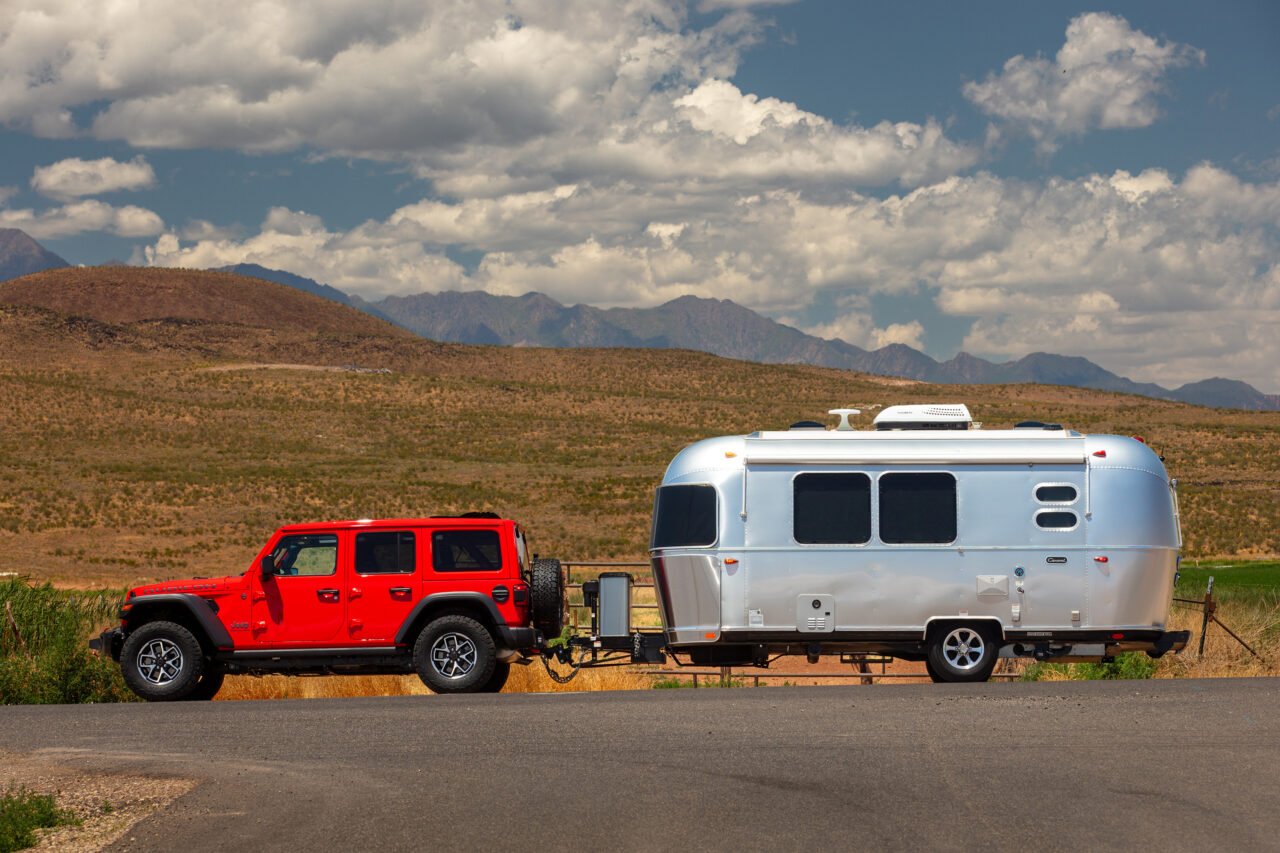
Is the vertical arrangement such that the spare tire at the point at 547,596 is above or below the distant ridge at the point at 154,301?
below

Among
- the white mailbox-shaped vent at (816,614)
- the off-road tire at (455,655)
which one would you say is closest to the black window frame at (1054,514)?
the white mailbox-shaped vent at (816,614)

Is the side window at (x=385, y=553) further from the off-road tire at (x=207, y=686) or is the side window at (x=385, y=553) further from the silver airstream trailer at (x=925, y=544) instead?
the silver airstream trailer at (x=925, y=544)

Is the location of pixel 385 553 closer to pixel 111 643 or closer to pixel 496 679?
pixel 496 679

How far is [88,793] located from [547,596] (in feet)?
22.9

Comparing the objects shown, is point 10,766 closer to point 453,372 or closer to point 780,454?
point 780,454

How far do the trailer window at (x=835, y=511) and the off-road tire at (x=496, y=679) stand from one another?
386 cm

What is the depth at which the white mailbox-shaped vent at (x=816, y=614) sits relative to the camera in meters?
16.2

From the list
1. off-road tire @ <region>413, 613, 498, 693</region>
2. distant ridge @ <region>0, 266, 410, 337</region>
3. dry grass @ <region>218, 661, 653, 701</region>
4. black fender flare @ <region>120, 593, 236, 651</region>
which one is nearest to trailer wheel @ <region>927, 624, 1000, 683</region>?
off-road tire @ <region>413, 613, 498, 693</region>

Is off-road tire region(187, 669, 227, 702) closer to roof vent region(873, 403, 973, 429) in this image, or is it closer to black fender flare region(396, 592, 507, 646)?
black fender flare region(396, 592, 507, 646)

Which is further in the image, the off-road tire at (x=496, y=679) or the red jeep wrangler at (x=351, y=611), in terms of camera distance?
the off-road tire at (x=496, y=679)

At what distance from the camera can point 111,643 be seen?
1661 centimetres

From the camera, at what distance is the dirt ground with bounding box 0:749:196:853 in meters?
9.20

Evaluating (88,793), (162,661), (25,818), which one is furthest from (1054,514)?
(25,818)

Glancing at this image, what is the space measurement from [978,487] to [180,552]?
4147cm
